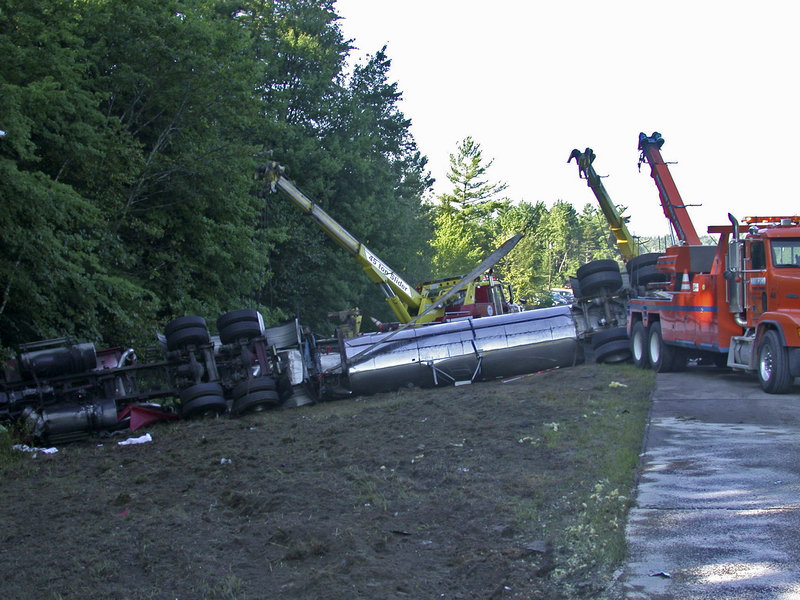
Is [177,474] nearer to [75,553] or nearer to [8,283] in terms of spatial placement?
[75,553]

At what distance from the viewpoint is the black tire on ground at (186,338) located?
14242 mm

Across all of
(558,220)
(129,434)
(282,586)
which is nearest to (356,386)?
(129,434)

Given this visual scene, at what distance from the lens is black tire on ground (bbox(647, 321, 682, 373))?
59.3 feet

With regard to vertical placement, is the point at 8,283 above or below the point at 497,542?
above

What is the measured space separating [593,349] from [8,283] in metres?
13.3

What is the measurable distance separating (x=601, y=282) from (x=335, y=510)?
14.9 metres

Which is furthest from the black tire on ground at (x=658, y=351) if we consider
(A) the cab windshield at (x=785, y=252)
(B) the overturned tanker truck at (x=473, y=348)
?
(A) the cab windshield at (x=785, y=252)

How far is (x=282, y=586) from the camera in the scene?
5461mm

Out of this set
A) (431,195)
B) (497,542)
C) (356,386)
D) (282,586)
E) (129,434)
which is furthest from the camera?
(431,195)

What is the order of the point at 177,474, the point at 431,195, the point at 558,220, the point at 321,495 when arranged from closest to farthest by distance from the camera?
the point at 321,495 < the point at 177,474 < the point at 431,195 < the point at 558,220

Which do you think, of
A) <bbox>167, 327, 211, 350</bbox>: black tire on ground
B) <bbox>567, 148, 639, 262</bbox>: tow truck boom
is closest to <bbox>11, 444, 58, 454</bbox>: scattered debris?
<bbox>167, 327, 211, 350</bbox>: black tire on ground

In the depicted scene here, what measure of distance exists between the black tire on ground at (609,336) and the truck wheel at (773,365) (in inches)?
247

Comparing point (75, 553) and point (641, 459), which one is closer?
point (75, 553)

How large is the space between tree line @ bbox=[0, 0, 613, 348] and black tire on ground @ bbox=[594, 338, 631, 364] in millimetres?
9294
